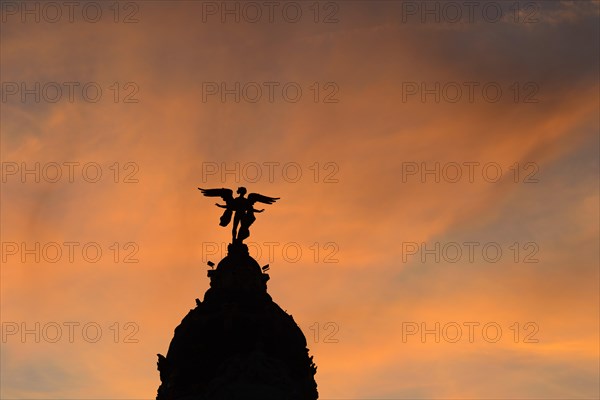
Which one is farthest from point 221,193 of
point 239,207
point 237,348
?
point 237,348

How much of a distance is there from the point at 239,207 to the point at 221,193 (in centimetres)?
121

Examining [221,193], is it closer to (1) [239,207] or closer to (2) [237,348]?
(1) [239,207]

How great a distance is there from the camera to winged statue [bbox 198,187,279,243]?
67.2m

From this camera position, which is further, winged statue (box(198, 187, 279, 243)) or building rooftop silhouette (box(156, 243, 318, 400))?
winged statue (box(198, 187, 279, 243))

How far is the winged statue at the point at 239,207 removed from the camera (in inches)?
2645

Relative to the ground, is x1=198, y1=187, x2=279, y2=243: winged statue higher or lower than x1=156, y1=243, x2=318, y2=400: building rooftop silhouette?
higher

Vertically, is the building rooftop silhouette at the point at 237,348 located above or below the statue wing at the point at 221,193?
below

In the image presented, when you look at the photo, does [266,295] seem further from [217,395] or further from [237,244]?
[217,395]

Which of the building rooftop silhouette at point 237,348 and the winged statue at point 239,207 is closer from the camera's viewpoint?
the building rooftop silhouette at point 237,348

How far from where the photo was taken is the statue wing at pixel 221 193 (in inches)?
2638

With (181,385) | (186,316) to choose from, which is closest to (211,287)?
(186,316)

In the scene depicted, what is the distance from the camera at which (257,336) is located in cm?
6269

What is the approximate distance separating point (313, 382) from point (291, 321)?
11.9 ft

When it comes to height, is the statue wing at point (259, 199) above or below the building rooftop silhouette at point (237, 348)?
above
